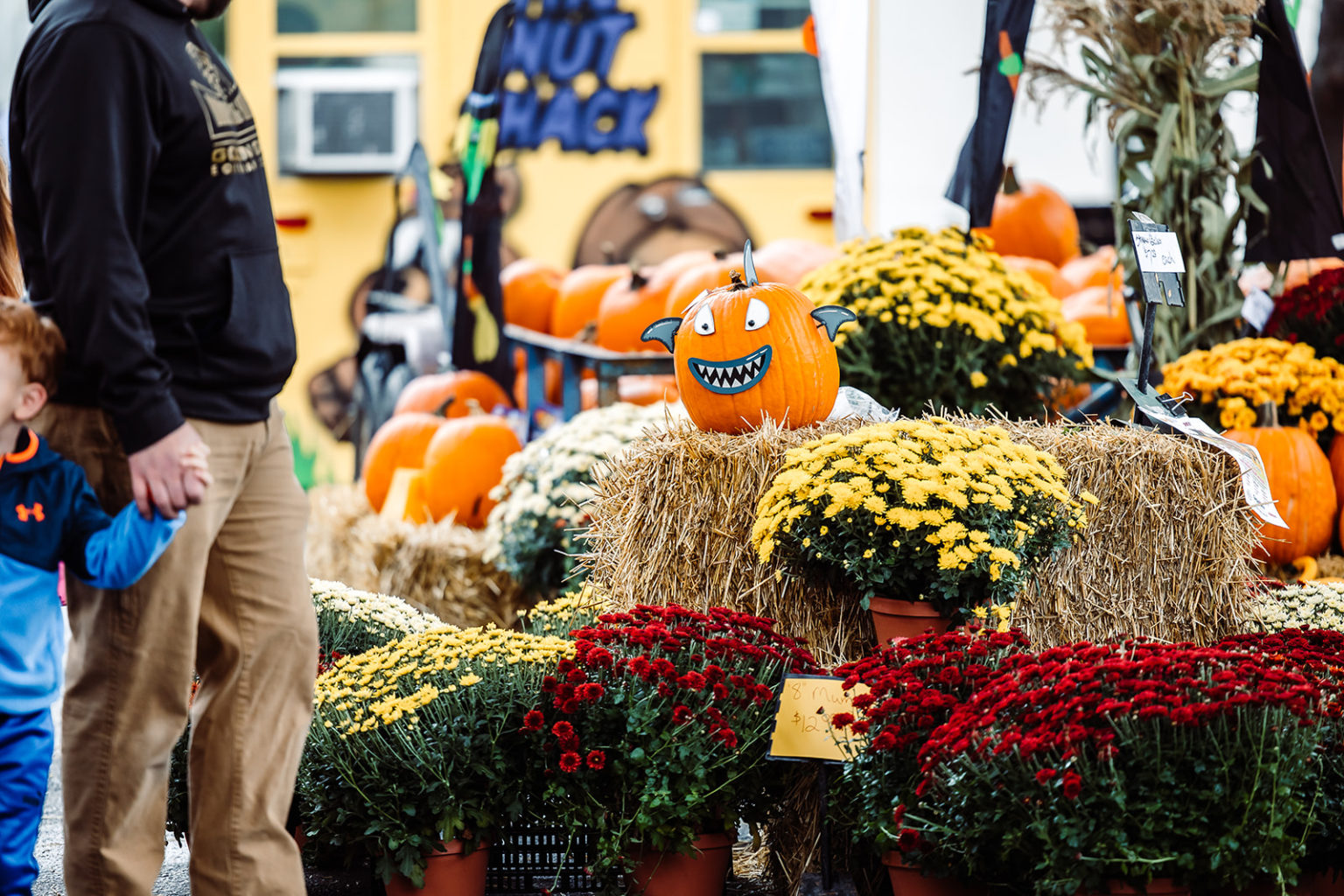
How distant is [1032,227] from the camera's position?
6.02 m

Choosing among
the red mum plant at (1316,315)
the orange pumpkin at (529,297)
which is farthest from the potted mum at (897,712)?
the orange pumpkin at (529,297)

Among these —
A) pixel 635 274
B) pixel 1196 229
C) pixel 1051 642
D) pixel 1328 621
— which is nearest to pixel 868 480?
pixel 1051 642

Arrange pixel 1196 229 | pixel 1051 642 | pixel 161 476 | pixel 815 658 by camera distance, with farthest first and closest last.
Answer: pixel 1196 229, pixel 1051 642, pixel 815 658, pixel 161 476

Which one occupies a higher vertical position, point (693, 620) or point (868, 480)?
point (868, 480)

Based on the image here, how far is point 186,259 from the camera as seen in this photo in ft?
5.90

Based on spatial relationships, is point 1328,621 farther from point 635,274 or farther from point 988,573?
point 635,274

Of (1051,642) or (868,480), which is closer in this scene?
(868,480)

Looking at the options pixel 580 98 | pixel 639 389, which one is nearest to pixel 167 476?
pixel 639 389

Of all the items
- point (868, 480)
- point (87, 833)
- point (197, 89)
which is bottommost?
point (87, 833)

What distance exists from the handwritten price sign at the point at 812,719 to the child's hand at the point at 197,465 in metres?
1.10

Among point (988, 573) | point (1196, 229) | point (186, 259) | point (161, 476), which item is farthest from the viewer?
point (1196, 229)

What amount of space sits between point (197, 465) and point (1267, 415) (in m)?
3.30

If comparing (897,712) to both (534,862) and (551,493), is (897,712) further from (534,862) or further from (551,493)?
(551,493)

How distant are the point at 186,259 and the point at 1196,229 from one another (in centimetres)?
357
